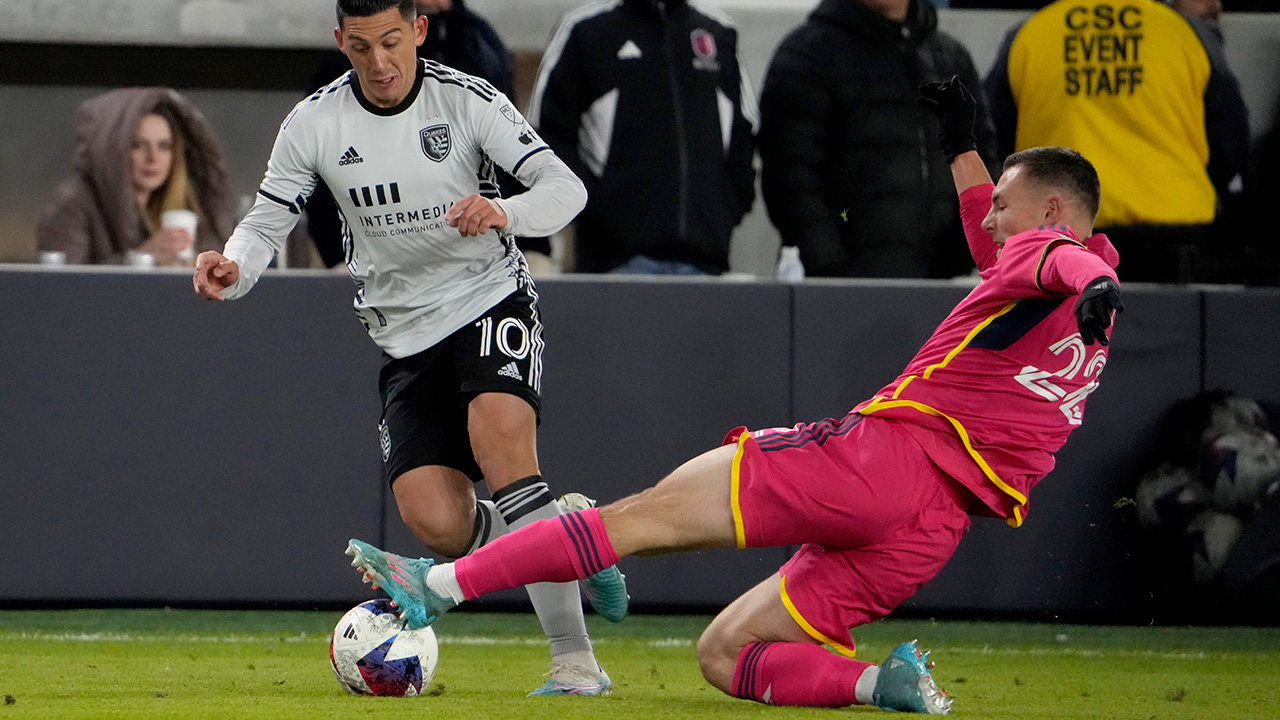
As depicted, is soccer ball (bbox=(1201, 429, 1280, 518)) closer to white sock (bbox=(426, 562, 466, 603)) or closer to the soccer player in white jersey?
the soccer player in white jersey

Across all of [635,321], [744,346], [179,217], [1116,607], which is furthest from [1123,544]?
[179,217]

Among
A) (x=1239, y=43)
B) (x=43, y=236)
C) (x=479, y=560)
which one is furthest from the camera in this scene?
(x=1239, y=43)

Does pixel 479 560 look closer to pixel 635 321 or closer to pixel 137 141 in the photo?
pixel 635 321

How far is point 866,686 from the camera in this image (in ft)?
12.7

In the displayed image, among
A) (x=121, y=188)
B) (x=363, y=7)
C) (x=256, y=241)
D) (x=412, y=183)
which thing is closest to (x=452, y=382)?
(x=412, y=183)

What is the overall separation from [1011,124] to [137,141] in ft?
13.5

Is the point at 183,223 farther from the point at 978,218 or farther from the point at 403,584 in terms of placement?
the point at 978,218

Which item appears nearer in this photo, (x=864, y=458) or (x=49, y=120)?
(x=864, y=458)

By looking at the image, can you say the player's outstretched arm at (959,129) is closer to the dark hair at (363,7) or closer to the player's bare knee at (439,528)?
the dark hair at (363,7)

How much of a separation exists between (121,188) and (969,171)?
4.43m

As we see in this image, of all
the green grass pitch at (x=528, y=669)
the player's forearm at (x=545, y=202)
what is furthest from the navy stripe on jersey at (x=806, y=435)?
the player's forearm at (x=545, y=202)

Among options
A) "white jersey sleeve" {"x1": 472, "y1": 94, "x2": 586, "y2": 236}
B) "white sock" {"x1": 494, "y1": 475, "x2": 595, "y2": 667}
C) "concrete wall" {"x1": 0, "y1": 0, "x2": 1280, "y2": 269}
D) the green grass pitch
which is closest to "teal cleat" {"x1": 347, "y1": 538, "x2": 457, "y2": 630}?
the green grass pitch

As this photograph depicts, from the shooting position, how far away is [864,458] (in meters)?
3.86

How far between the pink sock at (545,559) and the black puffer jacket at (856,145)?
337 cm
